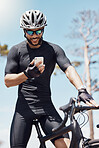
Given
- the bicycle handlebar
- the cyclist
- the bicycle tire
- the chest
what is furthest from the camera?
the chest

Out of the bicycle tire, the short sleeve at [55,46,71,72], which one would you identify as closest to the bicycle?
the bicycle tire

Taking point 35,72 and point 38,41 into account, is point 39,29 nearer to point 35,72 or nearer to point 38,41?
point 38,41

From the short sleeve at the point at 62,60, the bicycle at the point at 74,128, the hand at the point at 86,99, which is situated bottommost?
the bicycle at the point at 74,128

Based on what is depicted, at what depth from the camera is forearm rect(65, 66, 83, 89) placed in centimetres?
343

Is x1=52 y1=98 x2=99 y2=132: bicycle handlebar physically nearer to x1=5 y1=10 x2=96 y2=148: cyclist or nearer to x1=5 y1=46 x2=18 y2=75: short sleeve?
x1=5 y1=10 x2=96 y2=148: cyclist

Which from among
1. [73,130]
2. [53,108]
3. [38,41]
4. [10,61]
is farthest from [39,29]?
[73,130]

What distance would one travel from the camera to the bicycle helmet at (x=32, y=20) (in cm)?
367

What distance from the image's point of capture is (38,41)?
371 cm

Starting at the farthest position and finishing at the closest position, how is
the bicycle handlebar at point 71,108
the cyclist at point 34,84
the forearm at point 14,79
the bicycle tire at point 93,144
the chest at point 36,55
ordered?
the chest at point 36,55 < the cyclist at point 34,84 < the forearm at point 14,79 < the bicycle tire at point 93,144 < the bicycle handlebar at point 71,108

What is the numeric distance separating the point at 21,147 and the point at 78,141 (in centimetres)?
86

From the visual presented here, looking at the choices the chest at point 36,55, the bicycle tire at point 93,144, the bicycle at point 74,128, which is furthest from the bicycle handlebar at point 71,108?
the chest at point 36,55

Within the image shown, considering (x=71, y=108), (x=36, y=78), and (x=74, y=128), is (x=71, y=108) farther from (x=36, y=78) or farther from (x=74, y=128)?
(x=36, y=78)

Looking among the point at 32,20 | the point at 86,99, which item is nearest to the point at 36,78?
the point at 32,20

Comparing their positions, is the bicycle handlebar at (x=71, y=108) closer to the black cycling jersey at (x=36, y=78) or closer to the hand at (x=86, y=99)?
the hand at (x=86, y=99)
